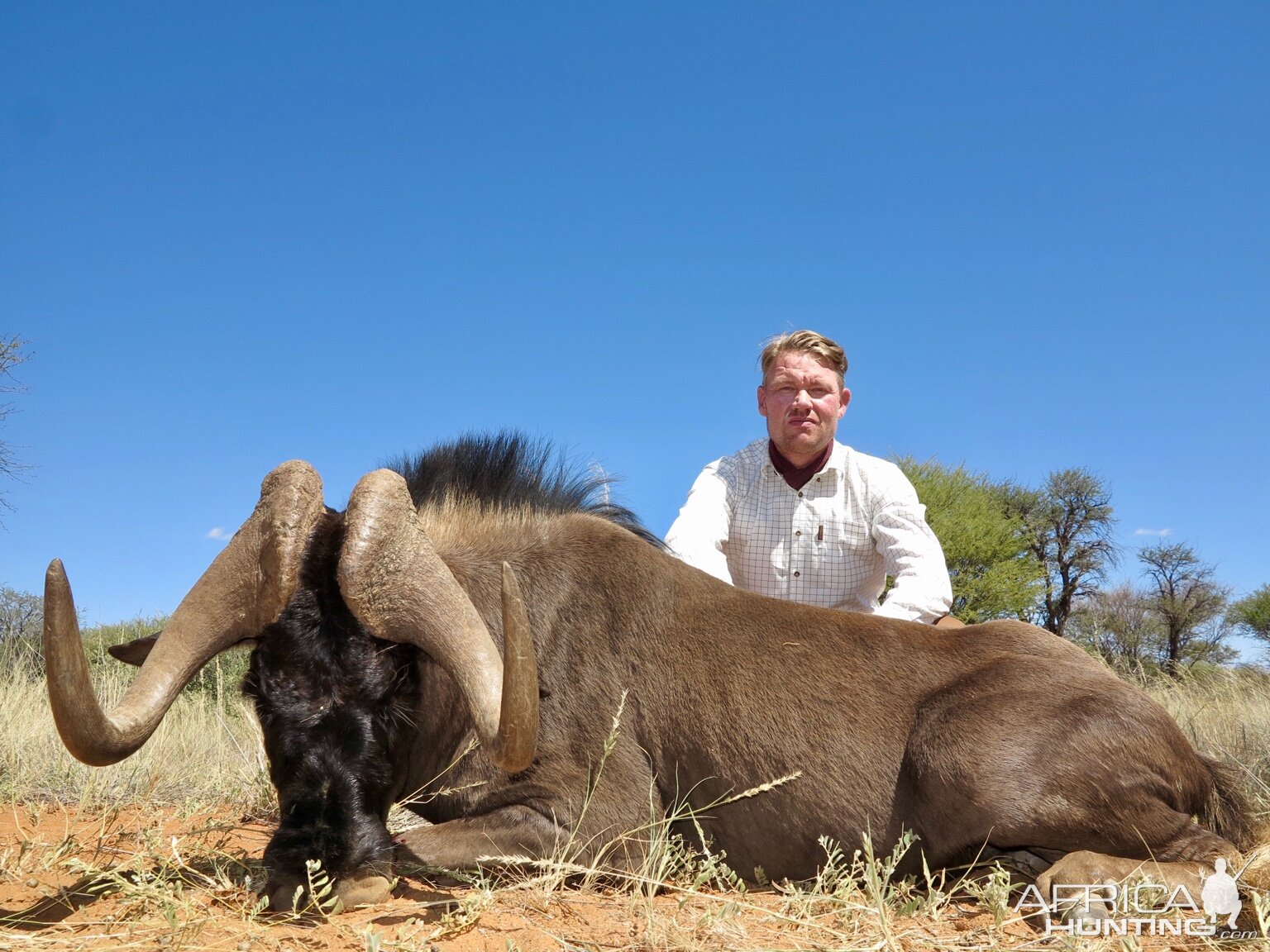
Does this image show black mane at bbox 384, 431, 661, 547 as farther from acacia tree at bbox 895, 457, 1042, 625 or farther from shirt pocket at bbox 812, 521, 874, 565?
acacia tree at bbox 895, 457, 1042, 625

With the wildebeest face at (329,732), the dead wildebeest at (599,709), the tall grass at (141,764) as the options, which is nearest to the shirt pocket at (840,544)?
the dead wildebeest at (599,709)

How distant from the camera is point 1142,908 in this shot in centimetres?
357

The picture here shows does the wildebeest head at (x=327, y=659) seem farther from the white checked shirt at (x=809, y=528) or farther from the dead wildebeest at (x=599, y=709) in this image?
the white checked shirt at (x=809, y=528)

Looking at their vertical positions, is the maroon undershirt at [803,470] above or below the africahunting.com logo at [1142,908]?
above

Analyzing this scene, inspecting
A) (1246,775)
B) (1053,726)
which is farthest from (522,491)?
(1246,775)

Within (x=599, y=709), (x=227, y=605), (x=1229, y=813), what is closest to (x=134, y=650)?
(x=227, y=605)

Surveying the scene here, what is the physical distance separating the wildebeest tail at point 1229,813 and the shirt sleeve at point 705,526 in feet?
8.45

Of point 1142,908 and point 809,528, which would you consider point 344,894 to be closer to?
point 1142,908

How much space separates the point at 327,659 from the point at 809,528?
3438 mm

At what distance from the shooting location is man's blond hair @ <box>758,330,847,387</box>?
20.9ft

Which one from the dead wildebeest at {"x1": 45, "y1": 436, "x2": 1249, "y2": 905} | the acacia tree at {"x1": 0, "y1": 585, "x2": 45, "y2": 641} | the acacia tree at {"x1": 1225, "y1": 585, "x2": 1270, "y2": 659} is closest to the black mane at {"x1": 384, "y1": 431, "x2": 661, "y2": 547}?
the dead wildebeest at {"x1": 45, "y1": 436, "x2": 1249, "y2": 905}

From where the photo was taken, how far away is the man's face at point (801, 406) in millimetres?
6215

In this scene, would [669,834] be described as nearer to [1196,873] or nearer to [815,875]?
[815,875]

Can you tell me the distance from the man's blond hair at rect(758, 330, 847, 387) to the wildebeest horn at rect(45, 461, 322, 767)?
3.39 m
